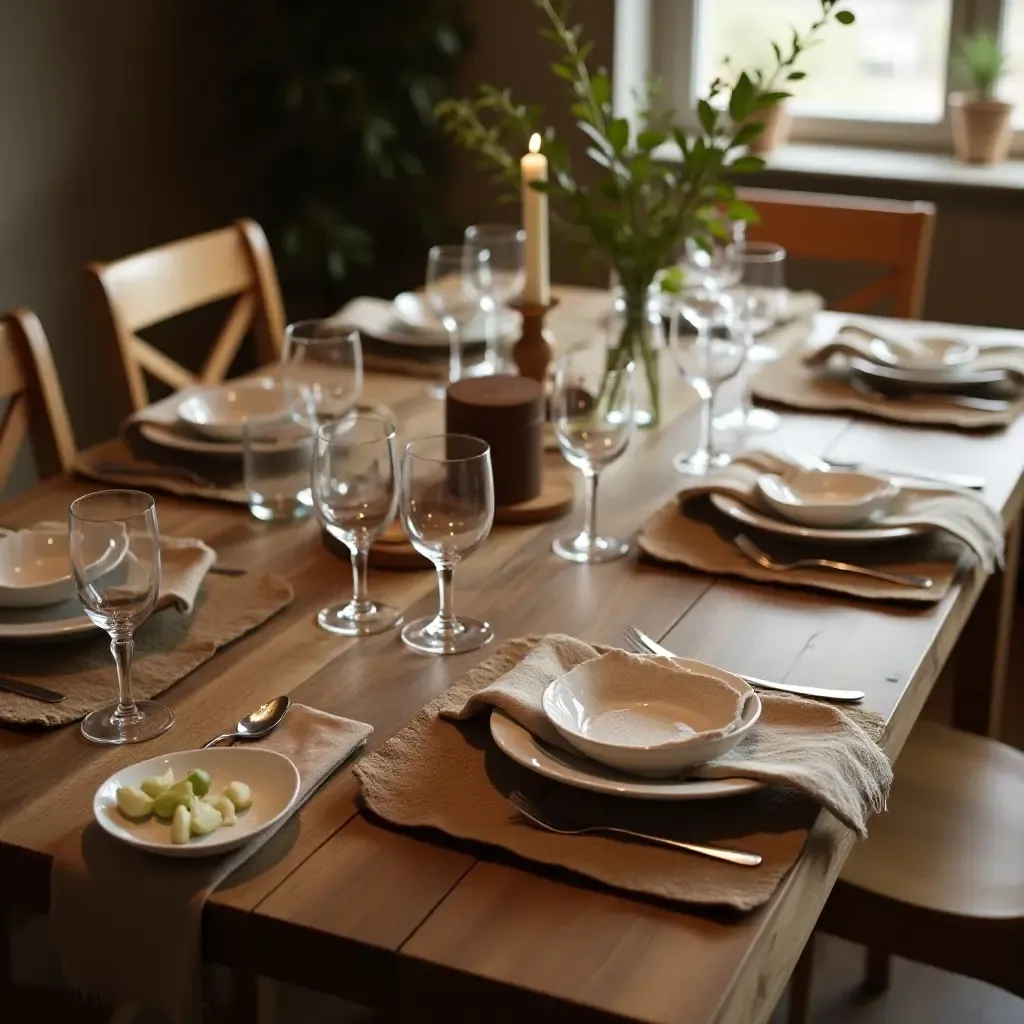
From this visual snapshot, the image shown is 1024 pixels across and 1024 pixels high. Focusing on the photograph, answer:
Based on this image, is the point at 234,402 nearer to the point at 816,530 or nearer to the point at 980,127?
the point at 816,530

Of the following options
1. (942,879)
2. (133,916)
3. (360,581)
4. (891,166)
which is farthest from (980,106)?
(133,916)

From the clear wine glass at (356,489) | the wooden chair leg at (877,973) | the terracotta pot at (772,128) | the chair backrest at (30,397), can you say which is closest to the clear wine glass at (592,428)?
the clear wine glass at (356,489)

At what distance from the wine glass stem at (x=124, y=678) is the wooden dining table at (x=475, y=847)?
40 mm

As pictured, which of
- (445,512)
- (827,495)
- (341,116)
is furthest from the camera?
(341,116)

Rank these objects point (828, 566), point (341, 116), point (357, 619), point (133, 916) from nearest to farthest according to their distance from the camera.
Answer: point (133, 916), point (357, 619), point (828, 566), point (341, 116)

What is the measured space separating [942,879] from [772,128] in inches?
93.1

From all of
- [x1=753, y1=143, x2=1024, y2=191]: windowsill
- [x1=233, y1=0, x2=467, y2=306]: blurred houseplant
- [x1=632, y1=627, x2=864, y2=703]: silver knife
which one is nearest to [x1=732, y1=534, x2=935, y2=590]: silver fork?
[x1=632, y1=627, x2=864, y2=703]: silver knife

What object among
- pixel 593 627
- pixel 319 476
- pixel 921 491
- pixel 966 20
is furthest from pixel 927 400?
pixel 966 20

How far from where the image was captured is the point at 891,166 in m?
3.37

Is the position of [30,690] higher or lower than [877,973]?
higher

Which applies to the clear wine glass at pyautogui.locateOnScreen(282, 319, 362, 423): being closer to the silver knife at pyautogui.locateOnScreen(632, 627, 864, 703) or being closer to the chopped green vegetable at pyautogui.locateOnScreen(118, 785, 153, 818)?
the silver knife at pyautogui.locateOnScreen(632, 627, 864, 703)

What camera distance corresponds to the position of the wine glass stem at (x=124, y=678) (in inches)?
46.6

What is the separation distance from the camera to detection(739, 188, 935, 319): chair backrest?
102 inches

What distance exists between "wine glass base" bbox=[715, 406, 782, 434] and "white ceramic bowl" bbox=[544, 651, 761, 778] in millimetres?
790
